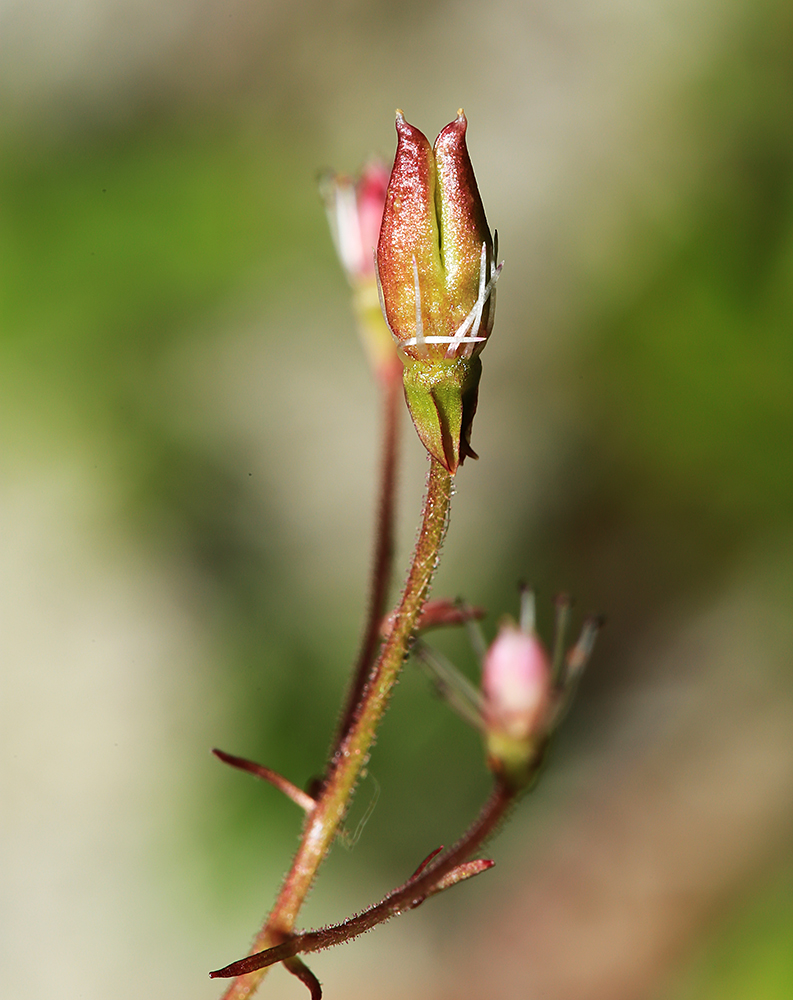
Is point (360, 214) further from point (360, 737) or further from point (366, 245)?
point (360, 737)

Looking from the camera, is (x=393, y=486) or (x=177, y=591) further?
(x=177, y=591)

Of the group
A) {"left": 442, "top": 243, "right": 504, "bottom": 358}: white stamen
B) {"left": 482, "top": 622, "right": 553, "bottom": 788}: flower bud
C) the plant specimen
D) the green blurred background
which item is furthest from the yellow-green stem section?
the green blurred background

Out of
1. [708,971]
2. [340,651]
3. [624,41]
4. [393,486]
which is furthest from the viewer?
[624,41]

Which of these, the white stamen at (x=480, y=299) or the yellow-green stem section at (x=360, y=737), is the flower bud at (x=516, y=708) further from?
the white stamen at (x=480, y=299)

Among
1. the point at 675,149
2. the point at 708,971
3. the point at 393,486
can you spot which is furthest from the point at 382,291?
the point at 675,149

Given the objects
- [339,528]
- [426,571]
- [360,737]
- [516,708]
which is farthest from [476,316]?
[339,528]

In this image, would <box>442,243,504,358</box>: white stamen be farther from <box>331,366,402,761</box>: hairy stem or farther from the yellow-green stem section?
<box>331,366,402,761</box>: hairy stem

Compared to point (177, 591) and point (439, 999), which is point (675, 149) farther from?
point (439, 999)
